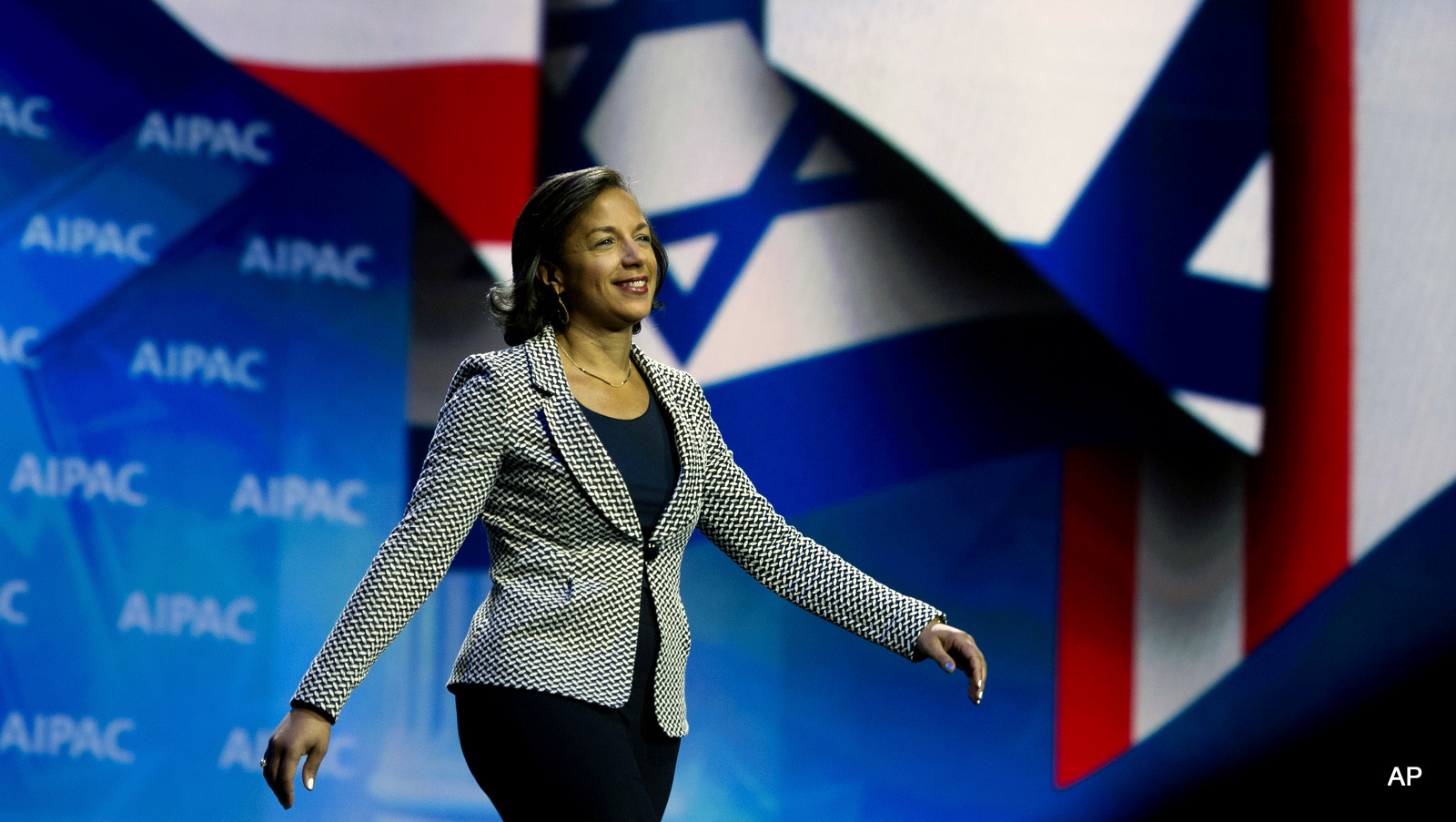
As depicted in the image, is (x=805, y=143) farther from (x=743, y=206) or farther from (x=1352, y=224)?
(x=1352, y=224)

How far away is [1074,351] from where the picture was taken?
3.29 meters

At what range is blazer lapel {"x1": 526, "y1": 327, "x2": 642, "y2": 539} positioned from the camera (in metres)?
1.43

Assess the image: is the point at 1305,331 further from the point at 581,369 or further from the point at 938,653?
the point at 581,369

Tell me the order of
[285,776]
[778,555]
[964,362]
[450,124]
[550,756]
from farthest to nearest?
[964,362], [450,124], [778,555], [550,756], [285,776]

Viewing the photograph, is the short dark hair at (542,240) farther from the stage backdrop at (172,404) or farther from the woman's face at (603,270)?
the stage backdrop at (172,404)

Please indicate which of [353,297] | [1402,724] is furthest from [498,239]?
[1402,724]

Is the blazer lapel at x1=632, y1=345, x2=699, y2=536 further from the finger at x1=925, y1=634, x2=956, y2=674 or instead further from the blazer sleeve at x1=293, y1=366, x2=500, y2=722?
the finger at x1=925, y1=634, x2=956, y2=674

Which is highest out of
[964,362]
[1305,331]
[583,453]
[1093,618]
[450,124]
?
[1305,331]

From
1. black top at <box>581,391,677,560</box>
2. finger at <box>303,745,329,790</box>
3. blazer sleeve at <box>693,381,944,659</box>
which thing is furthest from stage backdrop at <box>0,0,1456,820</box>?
finger at <box>303,745,329,790</box>

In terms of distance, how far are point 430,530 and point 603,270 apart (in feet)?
1.16

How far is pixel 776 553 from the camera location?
1682 millimetres

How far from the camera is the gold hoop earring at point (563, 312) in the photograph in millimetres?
1579

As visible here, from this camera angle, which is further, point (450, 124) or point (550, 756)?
point (450, 124)

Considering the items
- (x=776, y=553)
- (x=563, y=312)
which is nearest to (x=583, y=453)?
(x=563, y=312)
